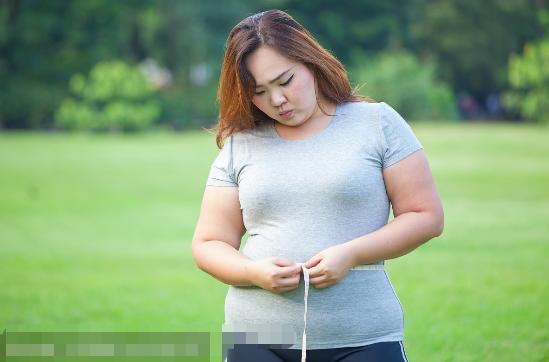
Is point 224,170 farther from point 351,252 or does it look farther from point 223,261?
point 351,252

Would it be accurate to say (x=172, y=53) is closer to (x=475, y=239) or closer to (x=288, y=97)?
(x=475, y=239)

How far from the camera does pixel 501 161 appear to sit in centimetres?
A: 2094

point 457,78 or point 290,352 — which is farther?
point 457,78

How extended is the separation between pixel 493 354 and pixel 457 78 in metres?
52.8

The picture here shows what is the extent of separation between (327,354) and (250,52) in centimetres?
82

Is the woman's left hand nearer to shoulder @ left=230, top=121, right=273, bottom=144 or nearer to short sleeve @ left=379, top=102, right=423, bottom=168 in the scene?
short sleeve @ left=379, top=102, right=423, bottom=168

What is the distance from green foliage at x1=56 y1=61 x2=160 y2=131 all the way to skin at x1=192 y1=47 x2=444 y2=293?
35.6 meters

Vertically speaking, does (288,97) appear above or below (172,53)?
below

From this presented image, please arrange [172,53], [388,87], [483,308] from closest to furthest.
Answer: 1. [483,308]
2. [388,87]
3. [172,53]

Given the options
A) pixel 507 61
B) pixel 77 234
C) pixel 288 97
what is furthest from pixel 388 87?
pixel 288 97

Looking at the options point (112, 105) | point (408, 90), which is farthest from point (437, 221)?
point (408, 90)

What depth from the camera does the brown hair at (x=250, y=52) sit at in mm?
2635

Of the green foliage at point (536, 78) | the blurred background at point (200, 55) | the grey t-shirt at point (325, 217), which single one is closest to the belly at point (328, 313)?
the grey t-shirt at point (325, 217)

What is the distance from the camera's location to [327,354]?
2.59 meters
